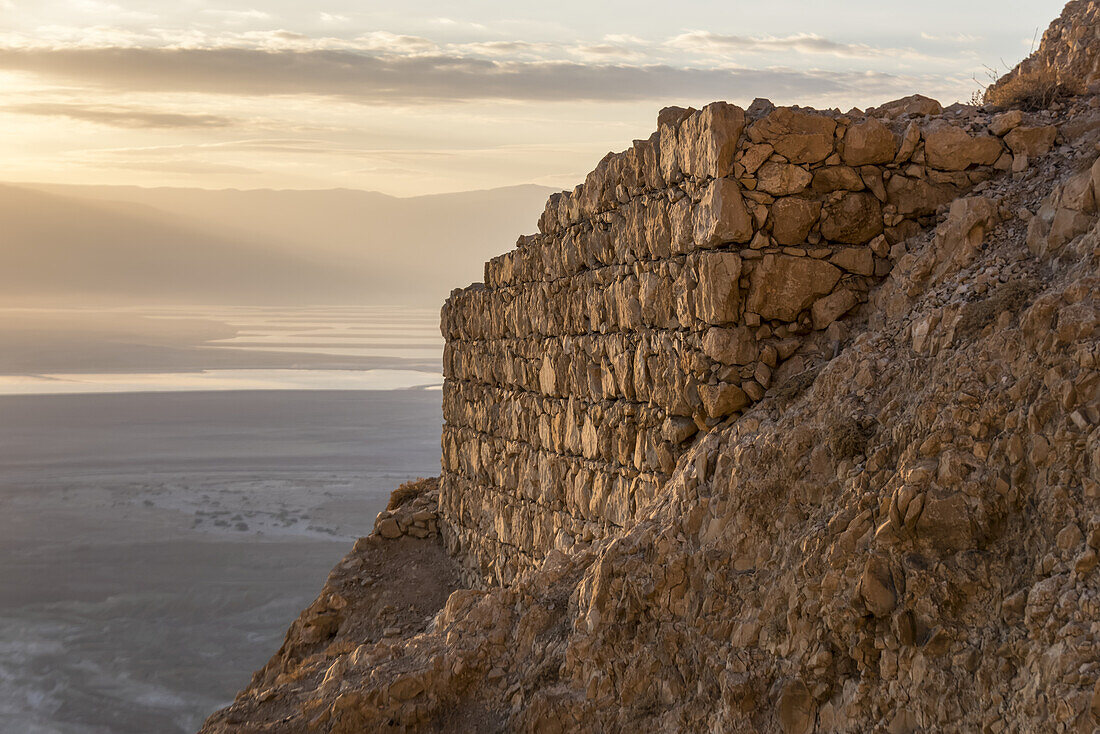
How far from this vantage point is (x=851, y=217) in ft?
21.8

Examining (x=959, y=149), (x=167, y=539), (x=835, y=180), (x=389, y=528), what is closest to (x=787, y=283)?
(x=835, y=180)

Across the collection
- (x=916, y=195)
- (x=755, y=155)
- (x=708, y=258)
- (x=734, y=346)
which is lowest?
(x=734, y=346)

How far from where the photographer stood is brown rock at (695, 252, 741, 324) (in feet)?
21.6

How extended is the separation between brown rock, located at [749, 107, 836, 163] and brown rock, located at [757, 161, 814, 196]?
7cm

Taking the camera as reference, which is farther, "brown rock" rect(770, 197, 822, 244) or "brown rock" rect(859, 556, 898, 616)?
"brown rock" rect(770, 197, 822, 244)

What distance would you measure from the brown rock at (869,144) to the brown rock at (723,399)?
A: 1517mm

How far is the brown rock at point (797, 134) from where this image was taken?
6586mm

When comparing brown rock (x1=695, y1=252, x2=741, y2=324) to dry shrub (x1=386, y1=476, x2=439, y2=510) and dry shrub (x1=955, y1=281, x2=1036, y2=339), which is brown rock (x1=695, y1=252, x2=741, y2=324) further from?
dry shrub (x1=386, y1=476, x2=439, y2=510)

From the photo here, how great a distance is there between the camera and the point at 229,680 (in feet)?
54.3

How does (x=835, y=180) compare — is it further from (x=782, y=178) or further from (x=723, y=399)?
(x=723, y=399)

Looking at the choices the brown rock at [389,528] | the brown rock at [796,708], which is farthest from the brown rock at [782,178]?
the brown rock at [389,528]

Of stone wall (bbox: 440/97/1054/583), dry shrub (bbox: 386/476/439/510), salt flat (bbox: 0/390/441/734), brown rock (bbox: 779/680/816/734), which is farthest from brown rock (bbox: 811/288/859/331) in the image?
salt flat (bbox: 0/390/441/734)

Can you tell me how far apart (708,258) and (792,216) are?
55 centimetres

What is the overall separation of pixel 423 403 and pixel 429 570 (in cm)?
2851
